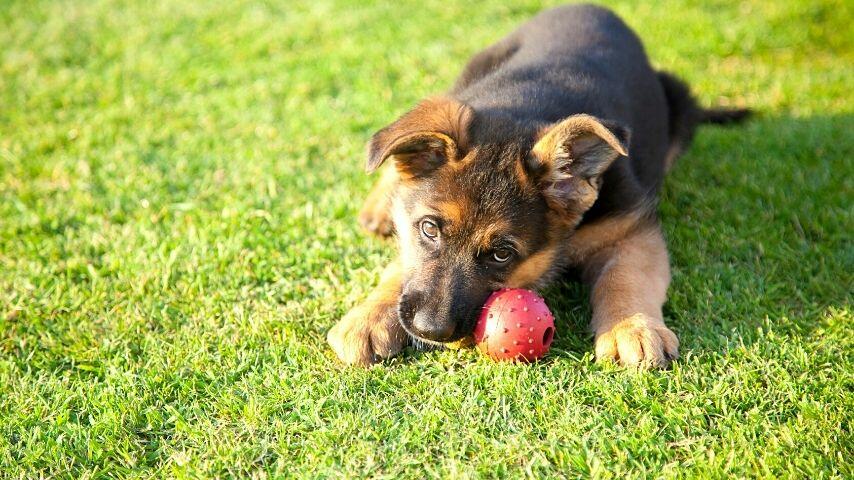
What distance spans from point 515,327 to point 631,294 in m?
0.68

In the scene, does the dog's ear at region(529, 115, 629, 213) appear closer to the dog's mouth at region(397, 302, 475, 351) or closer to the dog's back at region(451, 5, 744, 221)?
the dog's back at region(451, 5, 744, 221)

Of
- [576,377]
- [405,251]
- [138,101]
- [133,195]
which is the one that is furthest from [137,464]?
[138,101]

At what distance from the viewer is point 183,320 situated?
406 centimetres

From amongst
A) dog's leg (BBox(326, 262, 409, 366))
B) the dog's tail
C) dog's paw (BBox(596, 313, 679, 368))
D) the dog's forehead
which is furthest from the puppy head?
the dog's tail

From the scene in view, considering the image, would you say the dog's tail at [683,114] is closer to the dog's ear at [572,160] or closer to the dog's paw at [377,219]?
the dog's ear at [572,160]

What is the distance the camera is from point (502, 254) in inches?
143

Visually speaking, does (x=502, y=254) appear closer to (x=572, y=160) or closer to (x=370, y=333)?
(x=572, y=160)

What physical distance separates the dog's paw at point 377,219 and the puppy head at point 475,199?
0.79m

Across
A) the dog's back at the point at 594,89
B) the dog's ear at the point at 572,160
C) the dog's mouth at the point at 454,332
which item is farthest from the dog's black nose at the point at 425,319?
the dog's back at the point at 594,89

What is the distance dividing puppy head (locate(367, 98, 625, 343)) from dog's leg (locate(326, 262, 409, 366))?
145 mm

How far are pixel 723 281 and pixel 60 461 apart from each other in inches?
129

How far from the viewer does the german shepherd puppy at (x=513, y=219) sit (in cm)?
349

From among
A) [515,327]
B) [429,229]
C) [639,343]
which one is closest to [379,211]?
[429,229]

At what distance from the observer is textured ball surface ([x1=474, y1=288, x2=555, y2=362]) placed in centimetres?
340
